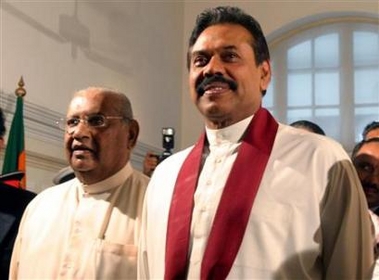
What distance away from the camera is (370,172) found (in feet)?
8.09

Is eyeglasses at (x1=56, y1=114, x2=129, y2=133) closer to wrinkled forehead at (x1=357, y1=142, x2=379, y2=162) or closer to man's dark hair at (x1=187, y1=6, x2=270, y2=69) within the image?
man's dark hair at (x1=187, y1=6, x2=270, y2=69)

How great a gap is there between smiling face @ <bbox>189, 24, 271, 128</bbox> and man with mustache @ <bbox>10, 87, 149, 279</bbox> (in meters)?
0.55

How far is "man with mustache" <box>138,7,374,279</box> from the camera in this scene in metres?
1.71

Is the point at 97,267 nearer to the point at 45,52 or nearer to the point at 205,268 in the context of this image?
the point at 205,268

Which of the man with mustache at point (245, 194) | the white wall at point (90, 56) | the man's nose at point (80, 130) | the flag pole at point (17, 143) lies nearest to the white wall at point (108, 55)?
the white wall at point (90, 56)

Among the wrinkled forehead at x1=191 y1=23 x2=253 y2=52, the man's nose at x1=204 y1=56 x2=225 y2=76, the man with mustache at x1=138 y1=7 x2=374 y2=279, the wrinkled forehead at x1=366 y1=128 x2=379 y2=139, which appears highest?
the wrinkled forehead at x1=366 y1=128 x2=379 y2=139

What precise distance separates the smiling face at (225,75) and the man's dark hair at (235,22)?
0.02m

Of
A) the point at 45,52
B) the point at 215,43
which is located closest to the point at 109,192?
the point at 215,43

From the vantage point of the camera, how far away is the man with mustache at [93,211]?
7.53 ft

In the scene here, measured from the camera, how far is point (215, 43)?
1.94 meters

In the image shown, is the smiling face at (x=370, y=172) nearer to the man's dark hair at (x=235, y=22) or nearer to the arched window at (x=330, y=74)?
the man's dark hair at (x=235, y=22)

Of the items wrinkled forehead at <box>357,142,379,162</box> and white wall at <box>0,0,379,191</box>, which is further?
white wall at <box>0,0,379,191</box>

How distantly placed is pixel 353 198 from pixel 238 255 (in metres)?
0.33

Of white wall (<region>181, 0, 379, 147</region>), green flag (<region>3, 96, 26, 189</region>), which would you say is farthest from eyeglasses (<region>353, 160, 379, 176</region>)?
white wall (<region>181, 0, 379, 147</region>)
